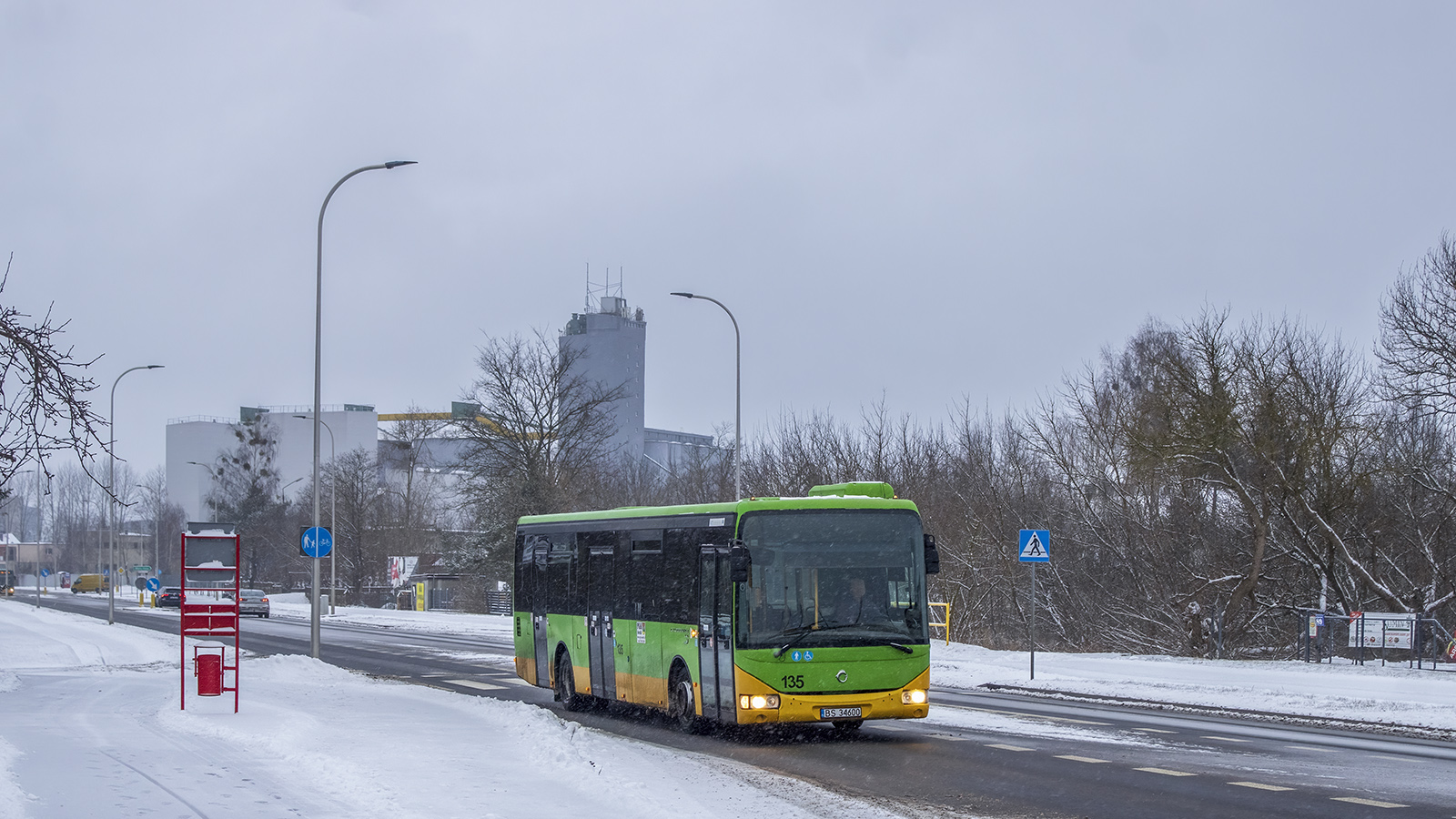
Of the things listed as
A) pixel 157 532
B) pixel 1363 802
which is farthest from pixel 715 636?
pixel 157 532

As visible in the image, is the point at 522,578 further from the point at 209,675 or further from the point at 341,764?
the point at 341,764

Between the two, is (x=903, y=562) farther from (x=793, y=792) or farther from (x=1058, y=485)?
(x=1058, y=485)

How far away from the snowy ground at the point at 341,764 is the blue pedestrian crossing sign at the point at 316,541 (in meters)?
9.95

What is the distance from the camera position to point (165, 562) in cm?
12756

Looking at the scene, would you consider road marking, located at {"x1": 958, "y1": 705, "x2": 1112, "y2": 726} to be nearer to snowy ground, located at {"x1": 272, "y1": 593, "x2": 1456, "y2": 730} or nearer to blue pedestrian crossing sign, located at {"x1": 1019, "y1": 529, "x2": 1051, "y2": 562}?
snowy ground, located at {"x1": 272, "y1": 593, "x2": 1456, "y2": 730}

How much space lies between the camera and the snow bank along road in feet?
38.0

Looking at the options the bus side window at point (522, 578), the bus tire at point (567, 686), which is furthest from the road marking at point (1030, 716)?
the bus side window at point (522, 578)

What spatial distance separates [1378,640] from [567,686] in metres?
15.7

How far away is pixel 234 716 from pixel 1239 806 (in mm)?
10165

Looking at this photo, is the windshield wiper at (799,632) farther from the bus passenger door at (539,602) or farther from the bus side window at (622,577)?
the bus passenger door at (539,602)

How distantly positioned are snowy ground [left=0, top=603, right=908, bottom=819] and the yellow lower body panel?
1.06 meters

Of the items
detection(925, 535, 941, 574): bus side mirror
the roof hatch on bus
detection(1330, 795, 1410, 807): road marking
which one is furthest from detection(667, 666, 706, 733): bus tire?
detection(1330, 795, 1410, 807): road marking

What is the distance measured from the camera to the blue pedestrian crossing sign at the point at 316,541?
29.4m

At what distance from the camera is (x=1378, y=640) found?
27203 millimetres
